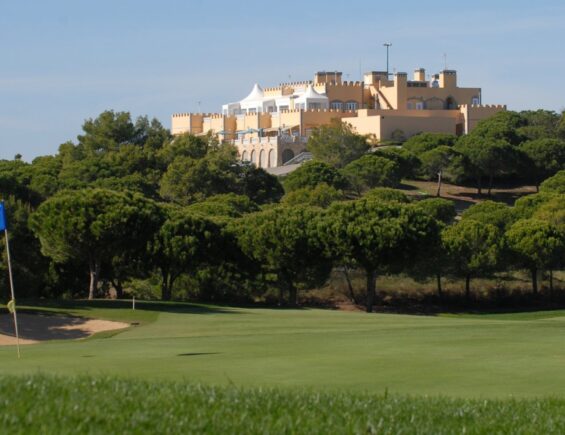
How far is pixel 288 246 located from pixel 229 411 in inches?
1715

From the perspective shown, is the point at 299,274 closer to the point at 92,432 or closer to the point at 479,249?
the point at 479,249

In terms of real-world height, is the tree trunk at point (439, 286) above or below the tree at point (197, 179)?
below

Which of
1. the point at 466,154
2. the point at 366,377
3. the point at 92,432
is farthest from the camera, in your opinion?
the point at 466,154

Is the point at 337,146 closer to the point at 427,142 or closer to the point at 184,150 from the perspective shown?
the point at 427,142

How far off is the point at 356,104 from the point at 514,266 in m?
73.6

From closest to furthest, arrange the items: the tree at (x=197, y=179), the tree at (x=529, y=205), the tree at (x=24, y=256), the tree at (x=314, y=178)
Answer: the tree at (x=24, y=256) < the tree at (x=529, y=205) < the tree at (x=197, y=179) < the tree at (x=314, y=178)

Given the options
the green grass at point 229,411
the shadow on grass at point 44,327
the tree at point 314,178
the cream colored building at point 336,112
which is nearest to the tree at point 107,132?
the cream colored building at point 336,112

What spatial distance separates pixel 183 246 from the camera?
52.9 metres

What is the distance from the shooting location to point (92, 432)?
9414 mm

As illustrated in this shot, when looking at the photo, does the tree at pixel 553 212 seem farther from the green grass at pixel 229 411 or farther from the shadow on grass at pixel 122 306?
the green grass at pixel 229 411

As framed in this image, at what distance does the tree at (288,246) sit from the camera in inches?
2141

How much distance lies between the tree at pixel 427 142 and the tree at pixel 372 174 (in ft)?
39.3

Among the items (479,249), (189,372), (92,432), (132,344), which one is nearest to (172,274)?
(479,249)

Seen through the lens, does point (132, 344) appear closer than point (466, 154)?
Yes
